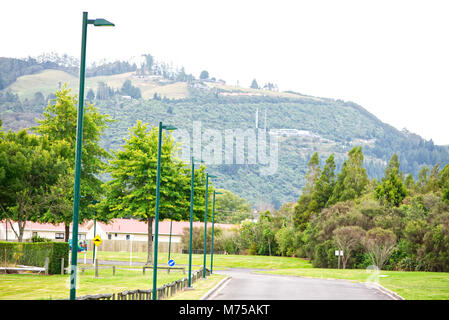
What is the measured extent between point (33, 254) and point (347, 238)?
126 feet

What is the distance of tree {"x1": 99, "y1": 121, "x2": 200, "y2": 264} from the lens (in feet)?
187

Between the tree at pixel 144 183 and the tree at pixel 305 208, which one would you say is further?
the tree at pixel 305 208

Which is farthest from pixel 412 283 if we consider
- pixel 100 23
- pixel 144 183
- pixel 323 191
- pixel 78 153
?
pixel 323 191

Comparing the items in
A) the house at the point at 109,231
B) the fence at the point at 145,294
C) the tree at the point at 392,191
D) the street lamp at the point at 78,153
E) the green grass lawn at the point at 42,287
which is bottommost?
the green grass lawn at the point at 42,287

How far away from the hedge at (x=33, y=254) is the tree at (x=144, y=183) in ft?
55.8

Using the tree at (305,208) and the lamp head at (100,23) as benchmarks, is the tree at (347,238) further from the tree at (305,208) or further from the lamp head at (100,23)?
the lamp head at (100,23)

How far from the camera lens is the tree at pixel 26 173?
44625 millimetres

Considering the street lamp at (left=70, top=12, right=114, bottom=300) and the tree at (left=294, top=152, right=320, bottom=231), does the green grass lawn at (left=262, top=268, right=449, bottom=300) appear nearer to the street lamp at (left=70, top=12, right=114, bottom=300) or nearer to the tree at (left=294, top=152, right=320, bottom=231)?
the street lamp at (left=70, top=12, right=114, bottom=300)

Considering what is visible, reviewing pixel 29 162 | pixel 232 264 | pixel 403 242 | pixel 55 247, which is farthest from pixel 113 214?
pixel 403 242

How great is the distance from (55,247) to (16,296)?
580 inches

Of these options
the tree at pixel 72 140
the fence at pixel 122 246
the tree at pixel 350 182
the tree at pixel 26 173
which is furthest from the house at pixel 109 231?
the tree at pixel 26 173

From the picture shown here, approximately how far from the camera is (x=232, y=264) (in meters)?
78.8

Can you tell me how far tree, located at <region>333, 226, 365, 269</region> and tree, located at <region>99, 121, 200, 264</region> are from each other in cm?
1847

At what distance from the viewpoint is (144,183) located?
193 feet
